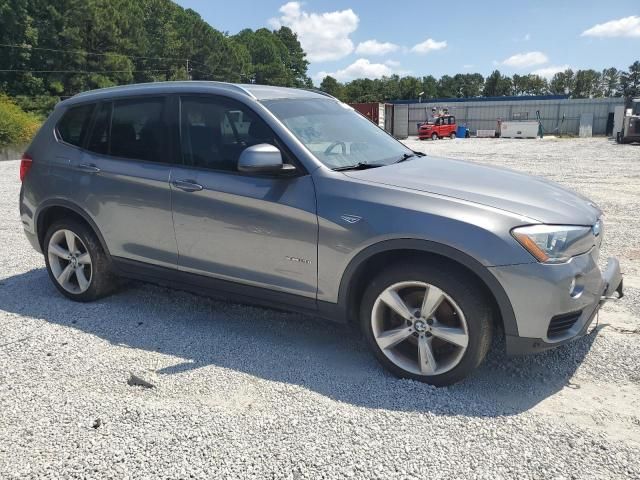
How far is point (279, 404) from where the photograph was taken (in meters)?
3.01

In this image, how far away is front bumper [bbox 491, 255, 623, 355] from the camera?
9.11 ft

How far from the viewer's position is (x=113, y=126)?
4332 millimetres

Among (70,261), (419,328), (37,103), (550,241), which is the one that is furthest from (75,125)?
(37,103)

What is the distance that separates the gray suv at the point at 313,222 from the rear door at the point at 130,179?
0.04 ft

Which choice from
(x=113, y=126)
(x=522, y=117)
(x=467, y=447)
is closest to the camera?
(x=467, y=447)

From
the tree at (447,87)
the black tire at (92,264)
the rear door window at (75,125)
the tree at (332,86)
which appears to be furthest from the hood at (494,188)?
the tree at (447,87)

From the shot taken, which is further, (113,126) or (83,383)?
(113,126)

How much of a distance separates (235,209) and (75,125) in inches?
79.5

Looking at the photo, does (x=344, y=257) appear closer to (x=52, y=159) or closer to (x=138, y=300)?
(x=138, y=300)

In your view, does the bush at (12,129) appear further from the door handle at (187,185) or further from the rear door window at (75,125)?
the door handle at (187,185)

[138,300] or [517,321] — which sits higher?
[517,321]

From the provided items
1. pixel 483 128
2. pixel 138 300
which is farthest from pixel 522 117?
pixel 138 300

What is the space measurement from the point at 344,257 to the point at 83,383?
183 cm

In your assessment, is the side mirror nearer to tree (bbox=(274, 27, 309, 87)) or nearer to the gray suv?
the gray suv
